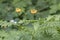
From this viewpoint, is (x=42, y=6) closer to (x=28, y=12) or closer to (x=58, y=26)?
(x=28, y=12)

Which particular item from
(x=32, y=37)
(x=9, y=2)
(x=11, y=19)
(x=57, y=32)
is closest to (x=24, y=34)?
(x=32, y=37)

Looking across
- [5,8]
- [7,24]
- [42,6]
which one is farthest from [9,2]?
[7,24]

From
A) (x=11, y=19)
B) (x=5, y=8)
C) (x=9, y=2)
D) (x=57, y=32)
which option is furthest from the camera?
(x=9, y=2)

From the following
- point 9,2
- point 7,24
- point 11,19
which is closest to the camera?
point 7,24

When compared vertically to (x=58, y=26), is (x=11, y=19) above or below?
below

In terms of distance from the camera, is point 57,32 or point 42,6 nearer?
point 57,32

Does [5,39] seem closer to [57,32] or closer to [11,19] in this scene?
[57,32]

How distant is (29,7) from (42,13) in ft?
1.27

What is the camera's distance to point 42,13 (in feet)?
15.2

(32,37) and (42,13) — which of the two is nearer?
(32,37)

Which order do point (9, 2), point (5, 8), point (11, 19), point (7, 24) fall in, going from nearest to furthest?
1. point (7, 24)
2. point (11, 19)
3. point (5, 8)
4. point (9, 2)

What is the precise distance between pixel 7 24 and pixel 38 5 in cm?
197

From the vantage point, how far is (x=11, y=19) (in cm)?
445

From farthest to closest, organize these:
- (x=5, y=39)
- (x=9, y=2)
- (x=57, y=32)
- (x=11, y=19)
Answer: (x=9, y=2) → (x=11, y=19) → (x=5, y=39) → (x=57, y=32)
